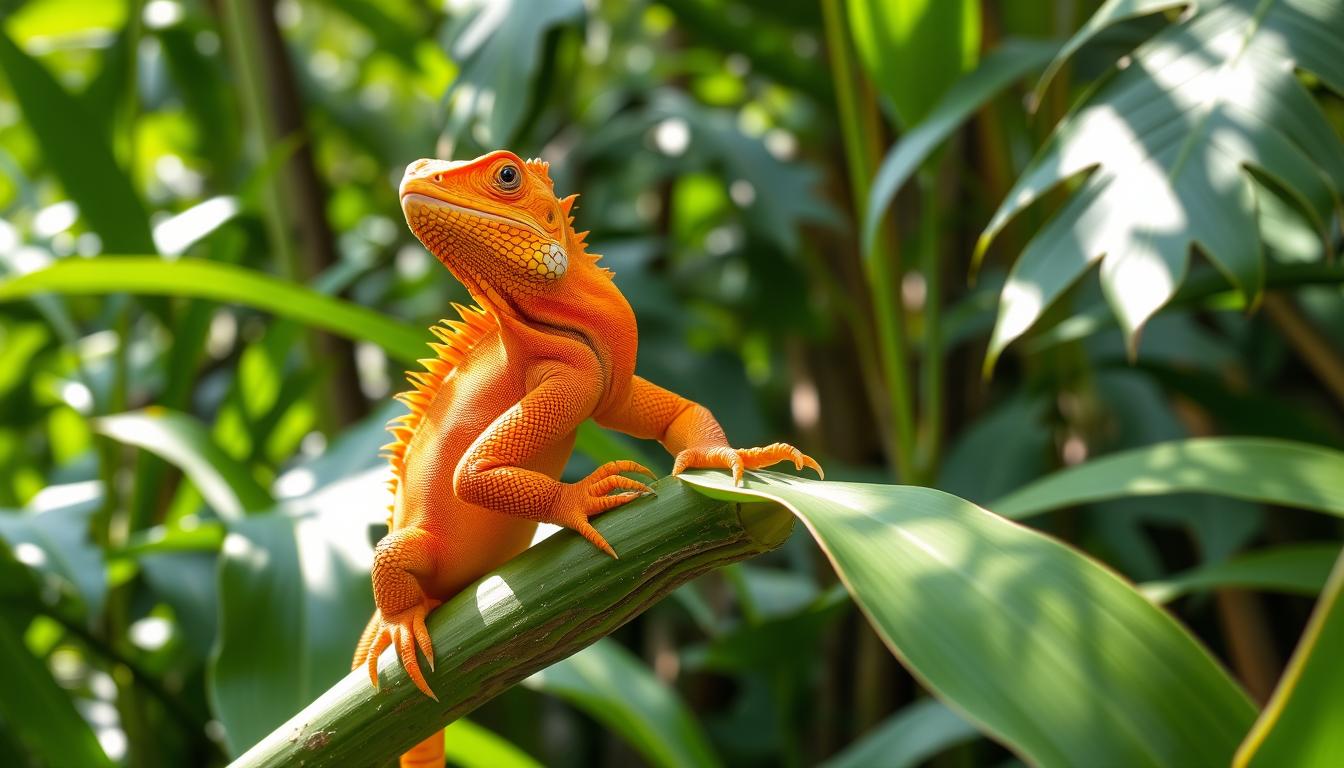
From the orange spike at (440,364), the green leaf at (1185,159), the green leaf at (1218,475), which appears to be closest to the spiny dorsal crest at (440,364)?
the orange spike at (440,364)

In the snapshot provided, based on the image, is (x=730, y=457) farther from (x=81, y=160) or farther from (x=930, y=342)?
(x=81, y=160)

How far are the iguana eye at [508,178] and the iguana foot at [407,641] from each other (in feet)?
0.80

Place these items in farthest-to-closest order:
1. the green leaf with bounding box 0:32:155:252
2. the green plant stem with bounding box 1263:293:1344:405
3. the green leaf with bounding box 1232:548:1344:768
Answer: the green plant stem with bounding box 1263:293:1344:405
the green leaf with bounding box 0:32:155:252
the green leaf with bounding box 1232:548:1344:768

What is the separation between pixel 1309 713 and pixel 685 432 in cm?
33

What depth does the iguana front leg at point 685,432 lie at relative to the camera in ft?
1.86

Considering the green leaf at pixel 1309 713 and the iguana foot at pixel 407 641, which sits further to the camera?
the iguana foot at pixel 407 641

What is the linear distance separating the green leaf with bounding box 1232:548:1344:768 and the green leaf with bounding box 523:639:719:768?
68cm

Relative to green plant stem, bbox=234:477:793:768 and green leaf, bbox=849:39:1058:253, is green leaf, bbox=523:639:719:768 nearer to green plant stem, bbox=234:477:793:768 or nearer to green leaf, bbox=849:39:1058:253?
green plant stem, bbox=234:477:793:768

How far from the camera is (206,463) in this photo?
3.80ft

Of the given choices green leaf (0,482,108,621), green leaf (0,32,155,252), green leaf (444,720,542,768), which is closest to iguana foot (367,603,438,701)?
green leaf (444,720,542,768)

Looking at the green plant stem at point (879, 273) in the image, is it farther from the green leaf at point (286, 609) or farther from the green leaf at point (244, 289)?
the green leaf at point (286, 609)

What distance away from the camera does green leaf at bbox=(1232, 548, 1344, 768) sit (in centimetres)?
39

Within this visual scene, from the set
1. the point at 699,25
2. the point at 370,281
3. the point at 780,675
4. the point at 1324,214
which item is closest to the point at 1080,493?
the point at 1324,214

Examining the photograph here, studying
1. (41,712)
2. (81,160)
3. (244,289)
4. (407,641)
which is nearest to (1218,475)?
(407,641)
